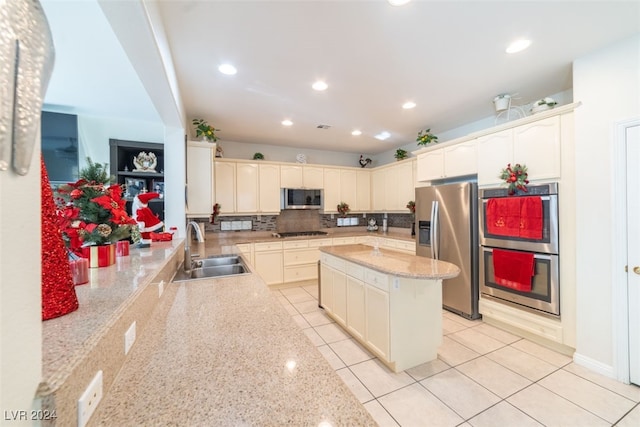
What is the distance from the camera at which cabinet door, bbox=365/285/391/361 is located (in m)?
1.99

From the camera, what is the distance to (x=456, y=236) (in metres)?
3.00

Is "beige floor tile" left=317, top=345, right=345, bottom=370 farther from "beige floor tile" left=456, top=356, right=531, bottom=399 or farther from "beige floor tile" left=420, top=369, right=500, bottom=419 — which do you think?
"beige floor tile" left=456, top=356, right=531, bottom=399

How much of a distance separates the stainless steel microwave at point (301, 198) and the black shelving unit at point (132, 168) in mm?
1944

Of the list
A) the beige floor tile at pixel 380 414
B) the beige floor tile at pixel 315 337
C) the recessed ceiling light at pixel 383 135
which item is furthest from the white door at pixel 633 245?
the recessed ceiling light at pixel 383 135

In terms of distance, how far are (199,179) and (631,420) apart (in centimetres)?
436

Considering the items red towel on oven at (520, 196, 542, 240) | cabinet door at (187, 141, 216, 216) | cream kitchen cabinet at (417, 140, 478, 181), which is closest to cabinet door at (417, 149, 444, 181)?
cream kitchen cabinet at (417, 140, 478, 181)

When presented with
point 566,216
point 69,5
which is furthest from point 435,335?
point 69,5

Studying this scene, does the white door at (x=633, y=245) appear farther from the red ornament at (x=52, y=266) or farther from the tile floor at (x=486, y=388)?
the red ornament at (x=52, y=266)

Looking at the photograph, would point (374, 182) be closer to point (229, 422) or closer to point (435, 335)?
point (435, 335)

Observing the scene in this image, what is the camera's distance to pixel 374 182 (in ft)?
17.0

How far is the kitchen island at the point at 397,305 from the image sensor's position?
195 cm

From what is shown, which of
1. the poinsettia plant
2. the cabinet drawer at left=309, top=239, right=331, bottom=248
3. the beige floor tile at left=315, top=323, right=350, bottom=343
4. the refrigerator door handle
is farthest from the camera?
the cabinet drawer at left=309, top=239, right=331, bottom=248

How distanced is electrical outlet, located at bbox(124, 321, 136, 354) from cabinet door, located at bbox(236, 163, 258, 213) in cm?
340

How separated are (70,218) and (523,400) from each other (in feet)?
9.74
